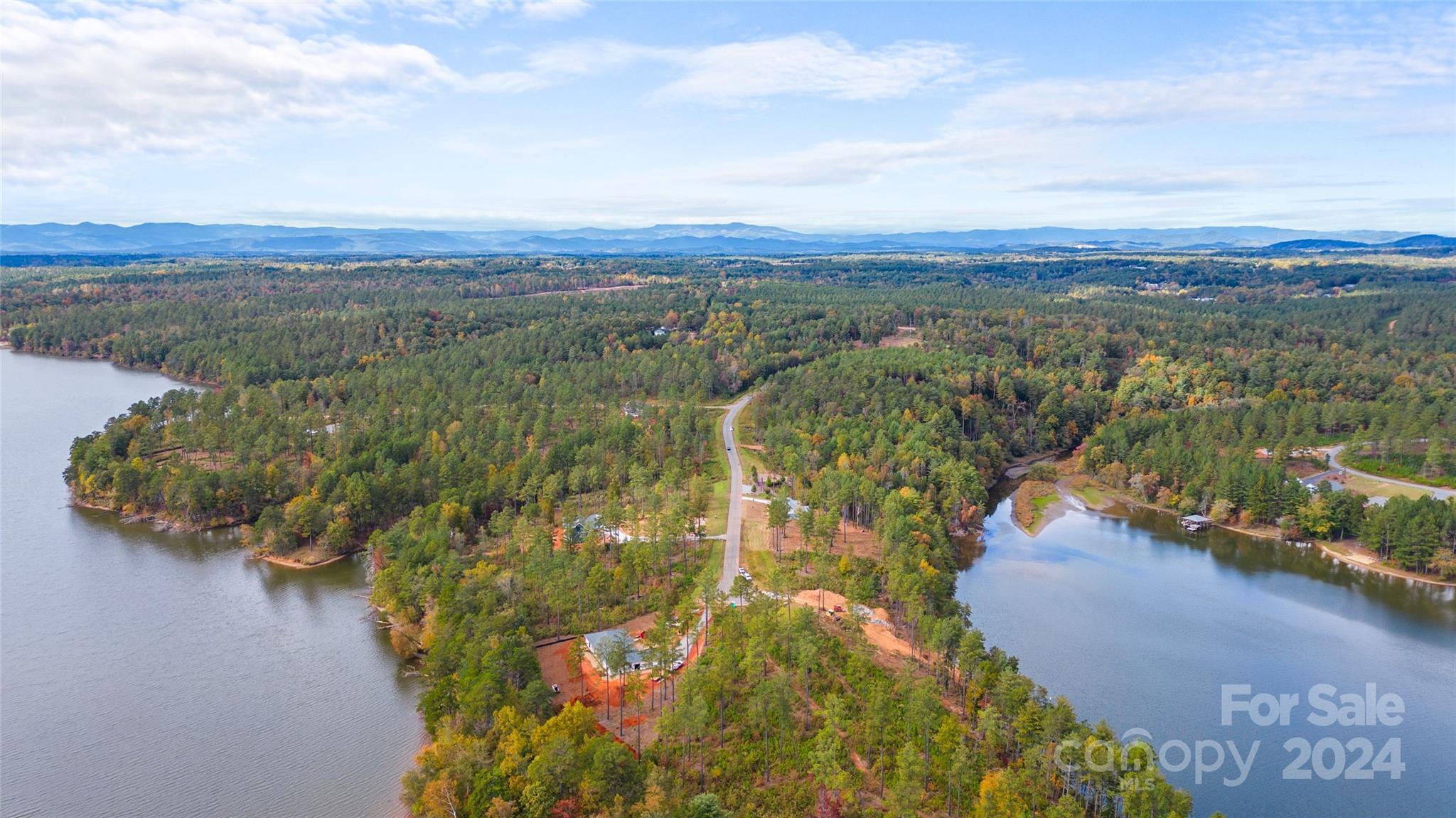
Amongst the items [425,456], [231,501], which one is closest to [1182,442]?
[425,456]

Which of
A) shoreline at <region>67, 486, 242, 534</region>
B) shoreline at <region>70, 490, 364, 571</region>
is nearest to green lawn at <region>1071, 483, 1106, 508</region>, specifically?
shoreline at <region>70, 490, 364, 571</region>

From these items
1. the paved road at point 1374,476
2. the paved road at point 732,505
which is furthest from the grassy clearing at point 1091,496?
the paved road at point 732,505

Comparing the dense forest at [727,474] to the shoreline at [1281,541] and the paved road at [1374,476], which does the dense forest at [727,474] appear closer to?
the shoreline at [1281,541]

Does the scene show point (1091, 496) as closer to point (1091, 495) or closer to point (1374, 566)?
point (1091, 495)

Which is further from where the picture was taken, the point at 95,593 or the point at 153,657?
the point at 95,593

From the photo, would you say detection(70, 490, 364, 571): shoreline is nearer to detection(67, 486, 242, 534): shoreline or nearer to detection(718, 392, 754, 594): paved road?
detection(67, 486, 242, 534): shoreline

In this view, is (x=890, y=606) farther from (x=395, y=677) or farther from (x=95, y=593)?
(x=95, y=593)

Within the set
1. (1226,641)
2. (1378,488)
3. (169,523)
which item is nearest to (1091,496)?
(1378,488)
